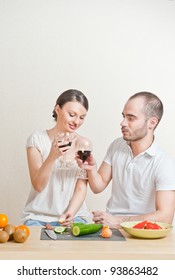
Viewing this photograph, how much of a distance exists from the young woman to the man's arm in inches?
15.1

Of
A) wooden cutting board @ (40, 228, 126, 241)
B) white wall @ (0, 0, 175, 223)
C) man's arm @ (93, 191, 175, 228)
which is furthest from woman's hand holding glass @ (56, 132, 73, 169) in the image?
white wall @ (0, 0, 175, 223)

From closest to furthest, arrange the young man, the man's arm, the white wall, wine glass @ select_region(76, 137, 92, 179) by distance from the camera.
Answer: the man's arm → wine glass @ select_region(76, 137, 92, 179) → the young man → the white wall

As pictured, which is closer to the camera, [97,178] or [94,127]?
[97,178]

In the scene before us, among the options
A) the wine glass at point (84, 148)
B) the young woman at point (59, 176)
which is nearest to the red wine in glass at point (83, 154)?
the wine glass at point (84, 148)

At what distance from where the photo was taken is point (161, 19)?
4359 millimetres

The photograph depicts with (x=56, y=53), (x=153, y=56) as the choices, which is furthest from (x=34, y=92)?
(x=153, y=56)

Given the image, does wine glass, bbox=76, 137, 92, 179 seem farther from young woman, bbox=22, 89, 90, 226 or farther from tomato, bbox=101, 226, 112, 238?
tomato, bbox=101, 226, 112, 238

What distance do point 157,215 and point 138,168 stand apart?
0.38 m

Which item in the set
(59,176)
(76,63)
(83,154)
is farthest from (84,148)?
(76,63)

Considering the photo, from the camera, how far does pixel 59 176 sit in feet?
10.6

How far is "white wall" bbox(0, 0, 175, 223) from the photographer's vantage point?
4301 mm

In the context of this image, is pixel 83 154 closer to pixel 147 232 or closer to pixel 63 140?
pixel 63 140
